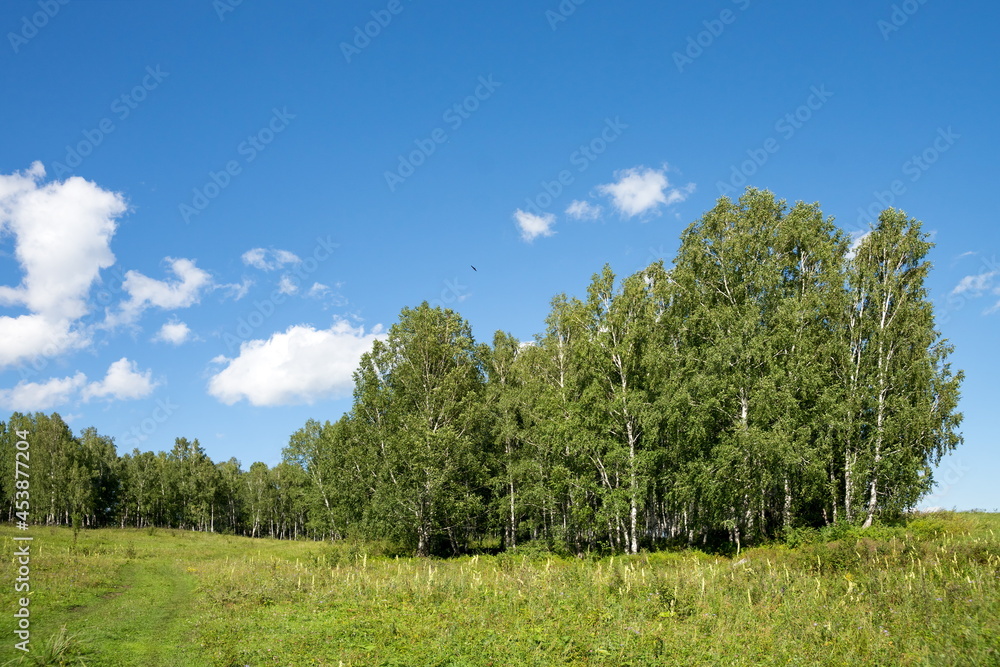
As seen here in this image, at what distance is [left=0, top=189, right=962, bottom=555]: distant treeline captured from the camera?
27234 millimetres

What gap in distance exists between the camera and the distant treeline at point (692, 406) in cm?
2723

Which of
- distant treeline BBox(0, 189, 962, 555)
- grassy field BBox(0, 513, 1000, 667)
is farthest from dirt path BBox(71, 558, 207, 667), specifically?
distant treeline BBox(0, 189, 962, 555)

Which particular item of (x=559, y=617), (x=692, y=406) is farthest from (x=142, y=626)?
(x=692, y=406)

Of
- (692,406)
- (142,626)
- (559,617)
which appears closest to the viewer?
(559,617)

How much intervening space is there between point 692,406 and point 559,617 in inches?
718

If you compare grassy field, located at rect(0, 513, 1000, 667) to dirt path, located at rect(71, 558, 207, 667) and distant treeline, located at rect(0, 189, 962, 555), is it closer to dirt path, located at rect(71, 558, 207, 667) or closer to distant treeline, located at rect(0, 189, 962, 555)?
dirt path, located at rect(71, 558, 207, 667)

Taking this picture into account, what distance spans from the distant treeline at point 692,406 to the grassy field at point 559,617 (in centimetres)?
697

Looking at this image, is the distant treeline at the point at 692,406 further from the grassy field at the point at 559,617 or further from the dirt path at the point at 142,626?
the dirt path at the point at 142,626

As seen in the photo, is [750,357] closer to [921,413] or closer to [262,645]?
[921,413]

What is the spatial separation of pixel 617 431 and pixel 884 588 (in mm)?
16497

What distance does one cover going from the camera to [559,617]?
12.8 m

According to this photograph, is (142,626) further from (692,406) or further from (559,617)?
(692,406)

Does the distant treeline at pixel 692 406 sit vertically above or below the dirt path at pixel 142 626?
above

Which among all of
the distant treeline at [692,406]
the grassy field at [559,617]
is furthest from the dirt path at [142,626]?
the distant treeline at [692,406]
